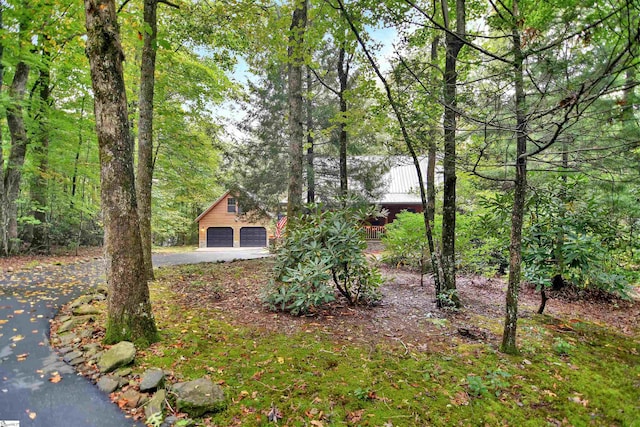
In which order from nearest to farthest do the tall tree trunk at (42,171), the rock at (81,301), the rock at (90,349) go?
the rock at (90,349) → the rock at (81,301) → the tall tree trunk at (42,171)

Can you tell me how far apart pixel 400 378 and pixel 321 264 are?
5.75ft

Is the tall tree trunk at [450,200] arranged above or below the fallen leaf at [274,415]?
above

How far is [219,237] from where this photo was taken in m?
21.8

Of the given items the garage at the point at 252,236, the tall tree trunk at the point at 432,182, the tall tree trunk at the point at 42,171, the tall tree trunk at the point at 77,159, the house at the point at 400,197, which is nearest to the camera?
the tall tree trunk at the point at 432,182

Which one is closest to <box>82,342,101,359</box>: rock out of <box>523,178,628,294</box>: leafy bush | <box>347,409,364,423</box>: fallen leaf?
<box>347,409,364,423</box>: fallen leaf

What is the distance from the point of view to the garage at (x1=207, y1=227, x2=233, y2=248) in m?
21.7

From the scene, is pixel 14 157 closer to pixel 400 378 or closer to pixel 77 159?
pixel 77 159

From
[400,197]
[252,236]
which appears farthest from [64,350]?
[252,236]

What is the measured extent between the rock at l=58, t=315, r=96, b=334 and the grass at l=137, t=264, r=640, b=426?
3.28 ft

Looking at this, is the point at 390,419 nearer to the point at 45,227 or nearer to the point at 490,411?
the point at 490,411

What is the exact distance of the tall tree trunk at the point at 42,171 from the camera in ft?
30.3

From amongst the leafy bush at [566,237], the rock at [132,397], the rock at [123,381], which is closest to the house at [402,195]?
the leafy bush at [566,237]

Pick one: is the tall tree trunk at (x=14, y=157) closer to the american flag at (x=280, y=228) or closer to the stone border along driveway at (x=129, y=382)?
the american flag at (x=280, y=228)

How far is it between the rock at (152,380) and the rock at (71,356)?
3.31 ft
